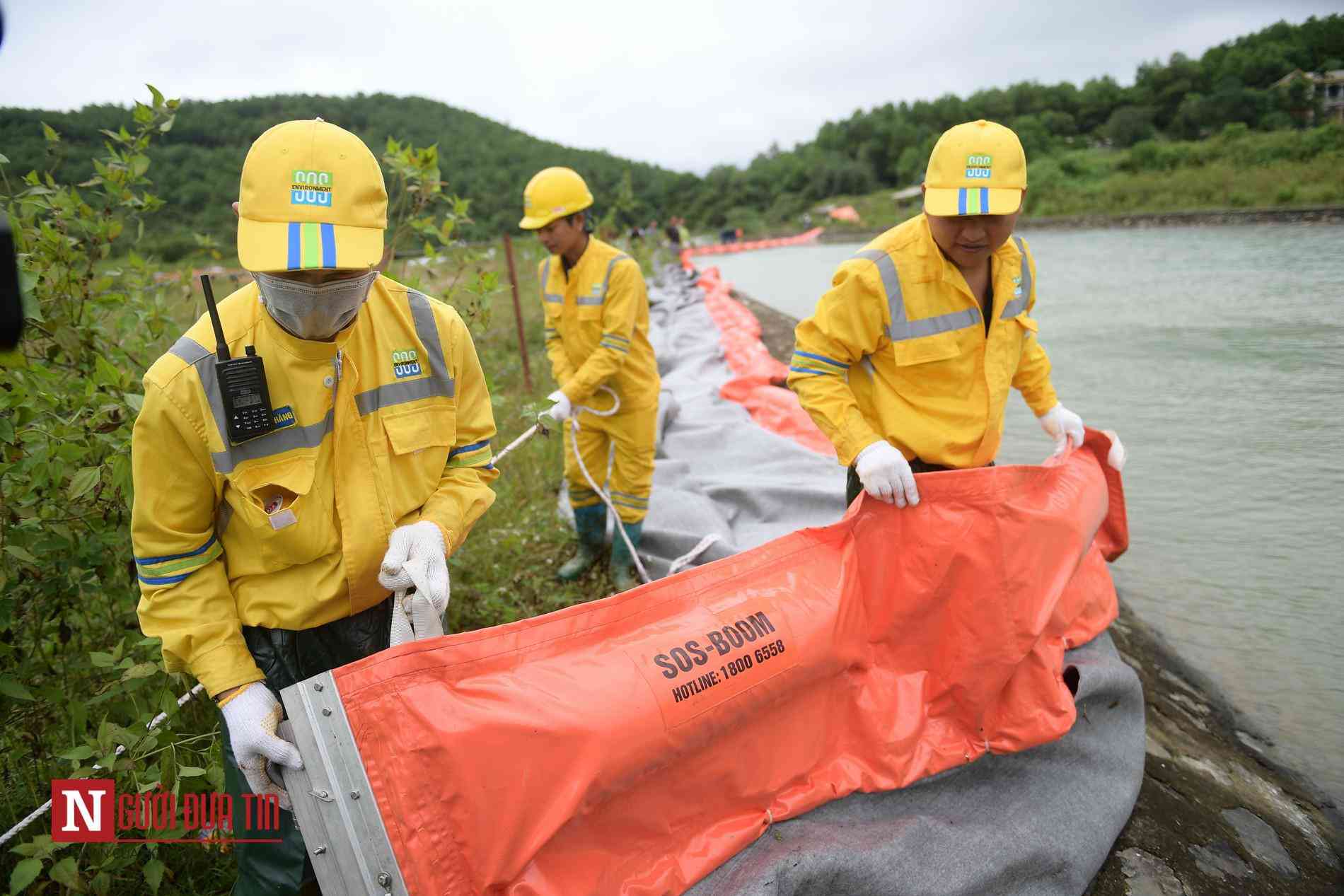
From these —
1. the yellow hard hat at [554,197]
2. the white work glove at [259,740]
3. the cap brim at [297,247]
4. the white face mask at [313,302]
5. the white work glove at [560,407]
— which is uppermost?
the yellow hard hat at [554,197]

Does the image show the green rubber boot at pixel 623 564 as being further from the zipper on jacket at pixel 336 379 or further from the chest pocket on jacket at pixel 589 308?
the zipper on jacket at pixel 336 379

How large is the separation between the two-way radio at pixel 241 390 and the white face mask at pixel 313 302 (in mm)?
83

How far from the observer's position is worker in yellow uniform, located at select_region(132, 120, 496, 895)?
129cm

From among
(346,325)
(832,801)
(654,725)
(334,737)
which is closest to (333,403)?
(346,325)

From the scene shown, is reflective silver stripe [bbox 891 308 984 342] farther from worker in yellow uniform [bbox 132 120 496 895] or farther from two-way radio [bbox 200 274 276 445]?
two-way radio [bbox 200 274 276 445]

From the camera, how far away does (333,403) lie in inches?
57.9

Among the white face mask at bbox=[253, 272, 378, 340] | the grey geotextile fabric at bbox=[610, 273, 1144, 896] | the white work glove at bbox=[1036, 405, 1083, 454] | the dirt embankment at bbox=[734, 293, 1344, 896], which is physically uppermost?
the white face mask at bbox=[253, 272, 378, 340]

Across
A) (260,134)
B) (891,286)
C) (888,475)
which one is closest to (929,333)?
(891,286)

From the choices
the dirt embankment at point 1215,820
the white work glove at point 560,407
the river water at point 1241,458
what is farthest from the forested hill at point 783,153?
the river water at point 1241,458

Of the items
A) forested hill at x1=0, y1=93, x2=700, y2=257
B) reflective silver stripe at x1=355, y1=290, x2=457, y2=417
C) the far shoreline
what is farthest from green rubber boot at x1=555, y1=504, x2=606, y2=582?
the far shoreline

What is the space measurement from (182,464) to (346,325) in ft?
1.25

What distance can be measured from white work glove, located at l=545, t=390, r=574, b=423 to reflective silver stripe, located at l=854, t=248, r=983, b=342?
1.44m

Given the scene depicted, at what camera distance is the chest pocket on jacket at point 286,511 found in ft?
4.53

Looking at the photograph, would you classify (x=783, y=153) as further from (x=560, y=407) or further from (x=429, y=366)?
(x=429, y=366)
